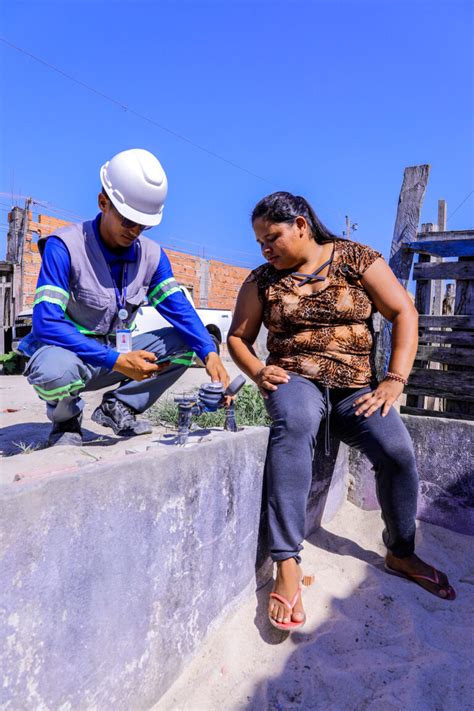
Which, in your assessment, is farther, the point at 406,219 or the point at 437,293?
the point at 437,293

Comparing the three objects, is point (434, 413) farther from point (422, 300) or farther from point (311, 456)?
point (311, 456)

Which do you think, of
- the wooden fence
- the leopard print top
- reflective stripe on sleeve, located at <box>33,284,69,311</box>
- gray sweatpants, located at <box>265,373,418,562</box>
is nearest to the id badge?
reflective stripe on sleeve, located at <box>33,284,69,311</box>

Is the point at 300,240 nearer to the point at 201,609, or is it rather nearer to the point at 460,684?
the point at 201,609

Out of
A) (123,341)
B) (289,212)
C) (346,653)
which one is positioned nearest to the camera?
(346,653)

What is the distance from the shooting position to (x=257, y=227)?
2.39m

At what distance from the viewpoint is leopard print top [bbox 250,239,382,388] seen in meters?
2.32

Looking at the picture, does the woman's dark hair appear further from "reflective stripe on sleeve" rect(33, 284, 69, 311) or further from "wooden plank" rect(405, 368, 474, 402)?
"wooden plank" rect(405, 368, 474, 402)

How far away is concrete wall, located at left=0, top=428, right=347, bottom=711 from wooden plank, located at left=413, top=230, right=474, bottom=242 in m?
3.10

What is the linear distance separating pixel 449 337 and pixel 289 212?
2577mm

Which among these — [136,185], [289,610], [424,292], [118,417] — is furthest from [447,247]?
[289,610]

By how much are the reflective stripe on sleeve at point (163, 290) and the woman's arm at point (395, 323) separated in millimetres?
1257

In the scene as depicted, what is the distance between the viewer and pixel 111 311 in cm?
302

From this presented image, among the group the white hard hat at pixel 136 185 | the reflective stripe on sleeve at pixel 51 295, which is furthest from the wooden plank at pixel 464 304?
the reflective stripe on sleeve at pixel 51 295

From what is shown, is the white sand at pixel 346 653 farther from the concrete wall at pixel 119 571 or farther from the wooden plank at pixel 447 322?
the wooden plank at pixel 447 322
